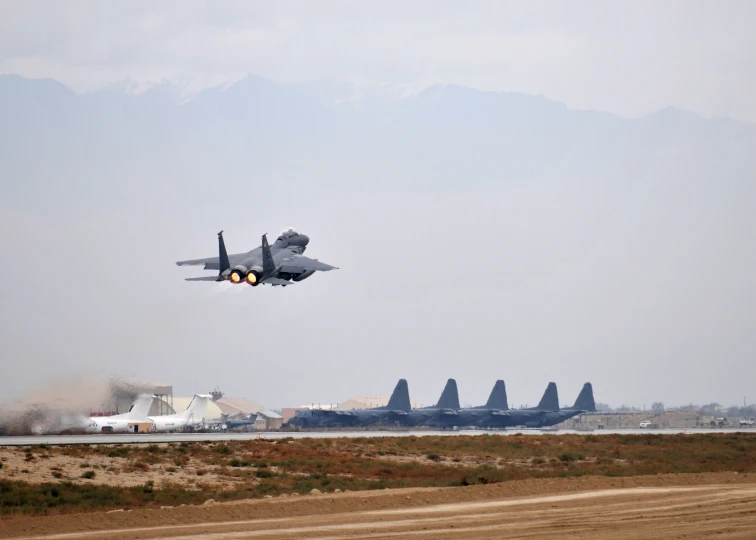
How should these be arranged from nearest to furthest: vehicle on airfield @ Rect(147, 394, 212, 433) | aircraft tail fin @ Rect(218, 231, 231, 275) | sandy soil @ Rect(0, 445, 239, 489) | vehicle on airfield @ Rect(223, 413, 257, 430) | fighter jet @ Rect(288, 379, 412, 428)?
sandy soil @ Rect(0, 445, 239, 489) → aircraft tail fin @ Rect(218, 231, 231, 275) → vehicle on airfield @ Rect(147, 394, 212, 433) → fighter jet @ Rect(288, 379, 412, 428) → vehicle on airfield @ Rect(223, 413, 257, 430)

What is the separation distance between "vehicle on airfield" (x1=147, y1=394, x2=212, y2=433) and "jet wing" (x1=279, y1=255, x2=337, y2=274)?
166 feet

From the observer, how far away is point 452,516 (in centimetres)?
3206

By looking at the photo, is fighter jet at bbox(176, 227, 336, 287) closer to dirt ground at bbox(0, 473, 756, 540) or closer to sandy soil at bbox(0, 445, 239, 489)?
sandy soil at bbox(0, 445, 239, 489)

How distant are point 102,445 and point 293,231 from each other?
59.7 feet

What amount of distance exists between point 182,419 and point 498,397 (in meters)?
58.7

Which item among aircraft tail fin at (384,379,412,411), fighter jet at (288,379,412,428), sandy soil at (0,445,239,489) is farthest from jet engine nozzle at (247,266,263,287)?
aircraft tail fin at (384,379,412,411)

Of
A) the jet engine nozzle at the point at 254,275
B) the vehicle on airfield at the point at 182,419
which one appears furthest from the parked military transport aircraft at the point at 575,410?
the jet engine nozzle at the point at 254,275

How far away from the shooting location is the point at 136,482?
45.1 metres

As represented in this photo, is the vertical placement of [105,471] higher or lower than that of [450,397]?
lower

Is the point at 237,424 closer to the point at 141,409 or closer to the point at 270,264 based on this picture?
the point at 141,409

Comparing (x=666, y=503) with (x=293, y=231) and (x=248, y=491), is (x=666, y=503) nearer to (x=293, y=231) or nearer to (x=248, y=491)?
(x=248, y=491)

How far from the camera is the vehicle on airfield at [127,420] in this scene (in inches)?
3598

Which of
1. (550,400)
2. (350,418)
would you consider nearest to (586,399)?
(550,400)

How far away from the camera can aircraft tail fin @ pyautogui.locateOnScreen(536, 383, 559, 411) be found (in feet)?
477
